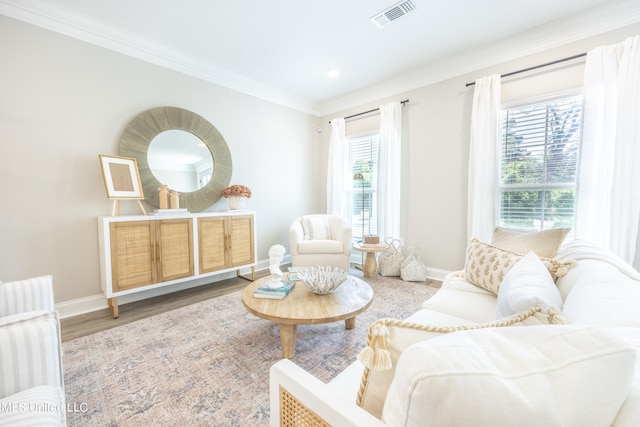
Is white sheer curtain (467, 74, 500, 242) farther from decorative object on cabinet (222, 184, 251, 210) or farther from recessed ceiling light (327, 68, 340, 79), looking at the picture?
decorative object on cabinet (222, 184, 251, 210)

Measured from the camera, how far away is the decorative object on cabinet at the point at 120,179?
7.98 ft

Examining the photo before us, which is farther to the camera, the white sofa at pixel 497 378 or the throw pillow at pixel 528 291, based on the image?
the throw pillow at pixel 528 291

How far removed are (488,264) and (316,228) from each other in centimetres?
238

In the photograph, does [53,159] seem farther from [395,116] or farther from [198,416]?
[395,116]

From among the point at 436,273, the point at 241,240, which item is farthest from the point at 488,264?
the point at 241,240

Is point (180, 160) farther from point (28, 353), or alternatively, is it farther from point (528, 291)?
point (528, 291)

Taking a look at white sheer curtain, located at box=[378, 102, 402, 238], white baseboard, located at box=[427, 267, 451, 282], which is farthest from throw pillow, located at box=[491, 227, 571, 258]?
white sheer curtain, located at box=[378, 102, 402, 238]

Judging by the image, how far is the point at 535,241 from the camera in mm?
1725

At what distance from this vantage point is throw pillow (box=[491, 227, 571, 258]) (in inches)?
64.6

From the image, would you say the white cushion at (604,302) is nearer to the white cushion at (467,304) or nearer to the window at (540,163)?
the white cushion at (467,304)

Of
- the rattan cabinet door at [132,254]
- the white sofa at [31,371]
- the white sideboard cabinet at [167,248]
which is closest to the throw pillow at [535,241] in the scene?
the white sofa at [31,371]

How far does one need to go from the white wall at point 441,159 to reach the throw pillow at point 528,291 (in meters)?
2.04

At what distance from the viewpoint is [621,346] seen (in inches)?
17.1

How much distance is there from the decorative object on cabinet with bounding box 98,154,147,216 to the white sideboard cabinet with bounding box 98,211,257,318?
0.23 metres
